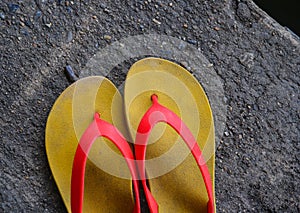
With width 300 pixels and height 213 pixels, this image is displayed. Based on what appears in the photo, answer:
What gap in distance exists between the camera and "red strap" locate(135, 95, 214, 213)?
1.17 meters

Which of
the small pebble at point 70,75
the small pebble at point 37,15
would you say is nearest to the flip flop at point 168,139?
the small pebble at point 70,75

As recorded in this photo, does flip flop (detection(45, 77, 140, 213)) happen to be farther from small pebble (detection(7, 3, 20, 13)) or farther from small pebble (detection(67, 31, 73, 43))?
small pebble (detection(7, 3, 20, 13))

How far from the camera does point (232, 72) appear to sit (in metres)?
1.32

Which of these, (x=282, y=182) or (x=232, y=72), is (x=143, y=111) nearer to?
(x=232, y=72)

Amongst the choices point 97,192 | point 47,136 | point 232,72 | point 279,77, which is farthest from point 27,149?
point 279,77

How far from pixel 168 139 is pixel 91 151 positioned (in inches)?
6.5

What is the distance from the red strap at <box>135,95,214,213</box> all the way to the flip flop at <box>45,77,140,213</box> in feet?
0.07

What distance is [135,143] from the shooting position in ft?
3.92

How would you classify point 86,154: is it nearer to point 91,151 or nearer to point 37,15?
point 91,151

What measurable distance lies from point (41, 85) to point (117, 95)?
162mm

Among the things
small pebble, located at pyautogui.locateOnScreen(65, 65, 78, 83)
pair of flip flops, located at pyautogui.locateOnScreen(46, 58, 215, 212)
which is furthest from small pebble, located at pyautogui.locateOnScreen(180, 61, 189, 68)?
small pebble, located at pyautogui.locateOnScreen(65, 65, 78, 83)

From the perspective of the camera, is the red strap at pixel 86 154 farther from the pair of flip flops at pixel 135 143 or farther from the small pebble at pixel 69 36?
the small pebble at pixel 69 36

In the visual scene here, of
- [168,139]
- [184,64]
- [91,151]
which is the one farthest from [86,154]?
[184,64]

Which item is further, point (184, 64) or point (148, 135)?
point (184, 64)
